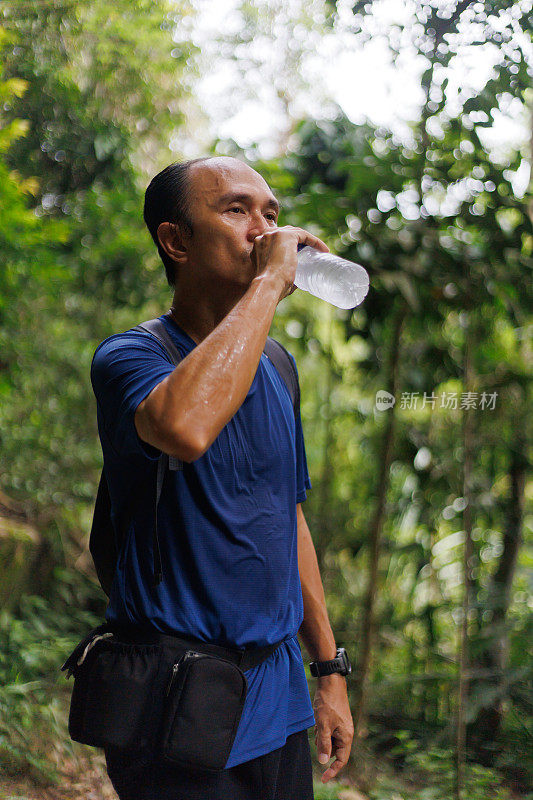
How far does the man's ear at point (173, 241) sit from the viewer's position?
886 mm

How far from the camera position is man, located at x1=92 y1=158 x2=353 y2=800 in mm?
698

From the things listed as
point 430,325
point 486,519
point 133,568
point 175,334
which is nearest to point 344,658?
point 133,568

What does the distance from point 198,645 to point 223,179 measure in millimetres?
518

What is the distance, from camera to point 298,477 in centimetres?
100

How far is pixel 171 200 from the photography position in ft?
2.94

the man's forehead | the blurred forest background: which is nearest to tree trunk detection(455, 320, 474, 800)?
the blurred forest background

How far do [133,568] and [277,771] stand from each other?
283mm

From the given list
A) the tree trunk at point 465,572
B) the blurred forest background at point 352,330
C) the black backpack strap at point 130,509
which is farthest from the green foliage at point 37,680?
the black backpack strap at point 130,509

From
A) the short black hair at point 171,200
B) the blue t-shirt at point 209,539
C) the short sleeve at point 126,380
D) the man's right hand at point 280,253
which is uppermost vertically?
the short black hair at point 171,200

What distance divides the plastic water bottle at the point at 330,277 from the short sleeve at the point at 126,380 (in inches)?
8.2

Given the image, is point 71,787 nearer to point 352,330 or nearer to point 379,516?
point 379,516

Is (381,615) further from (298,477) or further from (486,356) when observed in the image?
(298,477)
